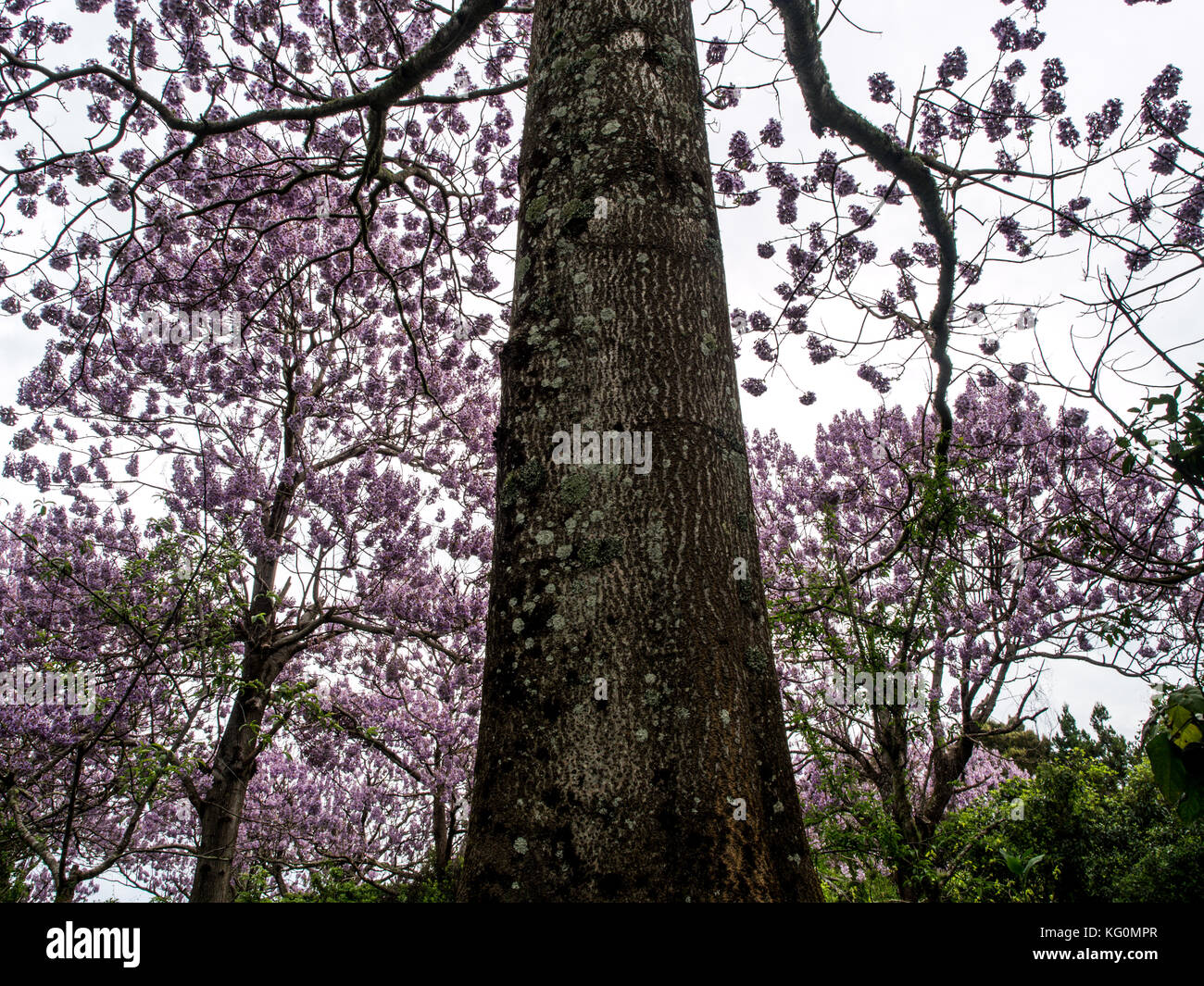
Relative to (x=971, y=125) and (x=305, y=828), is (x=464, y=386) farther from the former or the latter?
(x=305, y=828)

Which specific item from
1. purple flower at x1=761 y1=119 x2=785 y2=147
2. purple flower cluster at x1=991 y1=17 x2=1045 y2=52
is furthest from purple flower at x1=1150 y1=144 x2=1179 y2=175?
purple flower at x1=761 y1=119 x2=785 y2=147
